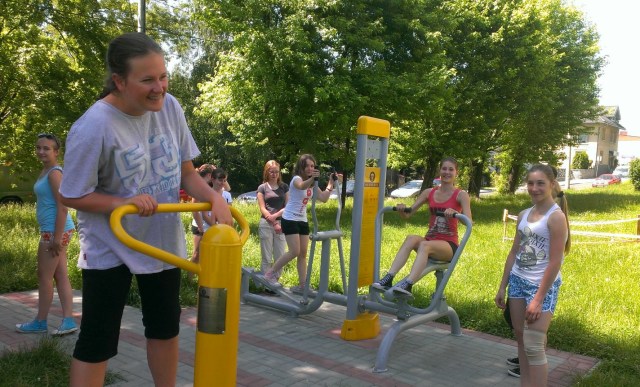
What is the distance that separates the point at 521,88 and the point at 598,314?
56.9ft

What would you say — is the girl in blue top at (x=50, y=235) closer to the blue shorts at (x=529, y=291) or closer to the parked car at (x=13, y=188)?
the blue shorts at (x=529, y=291)

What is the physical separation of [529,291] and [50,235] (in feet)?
12.0

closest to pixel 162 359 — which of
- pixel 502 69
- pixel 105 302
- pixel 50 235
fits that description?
pixel 105 302

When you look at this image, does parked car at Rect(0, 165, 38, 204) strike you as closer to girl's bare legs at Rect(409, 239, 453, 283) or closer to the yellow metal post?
girl's bare legs at Rect(409, 239, 453, 283)

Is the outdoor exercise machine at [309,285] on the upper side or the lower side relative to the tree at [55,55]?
lower

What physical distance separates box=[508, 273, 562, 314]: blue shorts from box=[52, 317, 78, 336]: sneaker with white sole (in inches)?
138

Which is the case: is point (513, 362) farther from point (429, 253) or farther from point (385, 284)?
point (385, 284)

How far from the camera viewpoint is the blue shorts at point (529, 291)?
355 centimetres

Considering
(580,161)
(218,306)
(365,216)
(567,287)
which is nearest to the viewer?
(218,306)

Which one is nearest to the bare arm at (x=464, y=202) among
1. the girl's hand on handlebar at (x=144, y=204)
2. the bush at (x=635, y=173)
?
the girl's hand on handlebar at (x=144, y=204)

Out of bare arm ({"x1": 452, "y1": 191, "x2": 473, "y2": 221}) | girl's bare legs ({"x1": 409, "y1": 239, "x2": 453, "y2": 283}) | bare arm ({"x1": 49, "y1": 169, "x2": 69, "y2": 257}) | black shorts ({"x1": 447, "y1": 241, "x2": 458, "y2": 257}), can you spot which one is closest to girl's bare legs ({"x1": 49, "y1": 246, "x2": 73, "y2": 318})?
bare arm ({"x1": 49, "y1": 169, "x2": 69, "y2": 257})

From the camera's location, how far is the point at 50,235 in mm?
4617

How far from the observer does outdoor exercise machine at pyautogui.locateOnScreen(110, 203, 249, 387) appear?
1.85 metres

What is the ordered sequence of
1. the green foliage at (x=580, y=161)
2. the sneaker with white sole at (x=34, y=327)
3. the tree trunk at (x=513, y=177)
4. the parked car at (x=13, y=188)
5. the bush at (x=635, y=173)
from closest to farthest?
the sneaker with white sole at (x=34, y=327), the parked car at (x=13, y=188), the tree trunk at (x=513, y=177), the bush at (x=635, y=173), the green foliage at (x=580, y=161)
